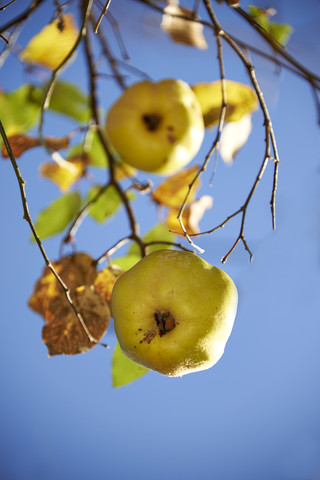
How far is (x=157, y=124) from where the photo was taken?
105 centimetres

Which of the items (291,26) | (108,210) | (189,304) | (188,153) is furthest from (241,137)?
(189,304)

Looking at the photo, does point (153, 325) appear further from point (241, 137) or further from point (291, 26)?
point (291, 26)

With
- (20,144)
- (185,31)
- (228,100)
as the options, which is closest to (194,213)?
(228,100)

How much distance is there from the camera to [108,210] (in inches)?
51.8

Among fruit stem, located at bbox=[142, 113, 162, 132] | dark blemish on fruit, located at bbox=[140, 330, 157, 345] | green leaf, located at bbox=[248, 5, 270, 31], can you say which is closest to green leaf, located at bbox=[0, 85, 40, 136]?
fruit stem, located at bbox=[142, 113, 162, 132]

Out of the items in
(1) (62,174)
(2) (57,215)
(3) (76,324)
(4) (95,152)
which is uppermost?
(4) (95,152)

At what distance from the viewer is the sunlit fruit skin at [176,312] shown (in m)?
0.68

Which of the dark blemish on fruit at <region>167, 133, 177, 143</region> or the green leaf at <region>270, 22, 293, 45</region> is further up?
the green leaf at <region>270, 22, 293, 45</region>

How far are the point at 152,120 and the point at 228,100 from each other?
0.74ft

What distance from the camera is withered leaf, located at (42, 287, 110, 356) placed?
864 millimetres

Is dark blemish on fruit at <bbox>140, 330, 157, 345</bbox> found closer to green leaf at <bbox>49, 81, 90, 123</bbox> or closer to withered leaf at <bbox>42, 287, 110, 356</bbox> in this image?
withered leaf at <bbox>42, 287, 110, 356</bbox>

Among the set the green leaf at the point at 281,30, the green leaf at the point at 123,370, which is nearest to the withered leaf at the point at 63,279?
the green leaf at the point at 123,370

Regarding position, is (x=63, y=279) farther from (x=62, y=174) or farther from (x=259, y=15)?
(x=259, y=15)

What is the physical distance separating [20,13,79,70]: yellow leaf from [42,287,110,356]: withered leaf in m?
0.68
